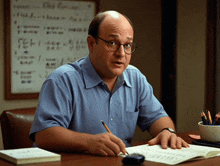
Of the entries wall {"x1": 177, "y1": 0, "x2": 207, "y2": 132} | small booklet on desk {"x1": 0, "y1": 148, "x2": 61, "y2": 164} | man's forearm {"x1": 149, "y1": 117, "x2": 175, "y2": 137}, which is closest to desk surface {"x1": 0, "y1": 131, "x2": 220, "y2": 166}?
small booklet on desk {"x1": 0, "y1": 148, "x2": 61, "y2": 164}

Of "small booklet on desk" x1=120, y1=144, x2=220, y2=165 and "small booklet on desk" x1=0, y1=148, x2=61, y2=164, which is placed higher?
"small booklet on desk" x1=0, y1=148, x2=61, y2=164

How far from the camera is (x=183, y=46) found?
12.7ft

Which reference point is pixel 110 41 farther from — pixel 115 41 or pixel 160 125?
pixel 160 125

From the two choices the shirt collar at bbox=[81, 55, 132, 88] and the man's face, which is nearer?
the man's face

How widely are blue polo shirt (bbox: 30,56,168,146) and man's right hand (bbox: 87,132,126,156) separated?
279 mm

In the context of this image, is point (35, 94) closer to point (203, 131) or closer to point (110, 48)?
point (110, 48)

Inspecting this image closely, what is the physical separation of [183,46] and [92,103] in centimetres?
210

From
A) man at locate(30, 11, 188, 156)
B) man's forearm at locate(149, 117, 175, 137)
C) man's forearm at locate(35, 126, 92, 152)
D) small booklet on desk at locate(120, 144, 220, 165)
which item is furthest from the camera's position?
man's forearm at locate(149, 117, 175, 137)

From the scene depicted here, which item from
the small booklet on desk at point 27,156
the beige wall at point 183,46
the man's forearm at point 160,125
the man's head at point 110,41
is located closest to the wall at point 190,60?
the beige wall at point 183,46

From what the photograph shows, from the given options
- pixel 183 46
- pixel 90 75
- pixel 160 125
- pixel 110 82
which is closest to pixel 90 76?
pixel 90 75

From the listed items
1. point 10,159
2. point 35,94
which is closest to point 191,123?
point 35,94

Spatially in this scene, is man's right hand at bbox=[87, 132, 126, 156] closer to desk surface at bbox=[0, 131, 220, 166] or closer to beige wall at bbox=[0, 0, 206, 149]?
desk surface at bbox=[0, 131, 220, 166]

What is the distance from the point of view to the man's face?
1.92m

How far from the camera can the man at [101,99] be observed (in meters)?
1.72
